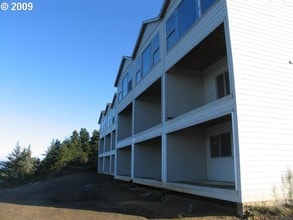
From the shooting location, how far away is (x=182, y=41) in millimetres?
13398

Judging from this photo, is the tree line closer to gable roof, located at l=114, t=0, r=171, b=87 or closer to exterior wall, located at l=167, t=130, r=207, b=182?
gable roof, located at l=114, t=0, r=171, b=87

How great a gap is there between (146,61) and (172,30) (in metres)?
4.79

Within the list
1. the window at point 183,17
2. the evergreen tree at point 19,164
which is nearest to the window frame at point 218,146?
the window at point 183,17

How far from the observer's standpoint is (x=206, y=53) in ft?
43.3

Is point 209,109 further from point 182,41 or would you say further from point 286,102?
point 182,41

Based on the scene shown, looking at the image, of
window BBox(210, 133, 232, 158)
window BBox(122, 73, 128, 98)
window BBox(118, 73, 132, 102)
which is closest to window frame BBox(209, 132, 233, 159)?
window BBox(210, 133, 232, 158)

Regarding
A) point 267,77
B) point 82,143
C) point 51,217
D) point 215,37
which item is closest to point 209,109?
point 267,77

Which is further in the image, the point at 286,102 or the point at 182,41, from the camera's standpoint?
the point at 182,41

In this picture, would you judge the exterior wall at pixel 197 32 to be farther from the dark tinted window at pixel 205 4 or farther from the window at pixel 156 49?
the window at pixel 156 49

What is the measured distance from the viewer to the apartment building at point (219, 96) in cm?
890

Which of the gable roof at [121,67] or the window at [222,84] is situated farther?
the gable roof at [121,67]

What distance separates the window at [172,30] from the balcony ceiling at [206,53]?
1.28 meters

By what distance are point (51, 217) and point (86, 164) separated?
53353 millimetres

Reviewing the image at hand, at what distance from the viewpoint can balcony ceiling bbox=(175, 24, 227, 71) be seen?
37.6 ft
